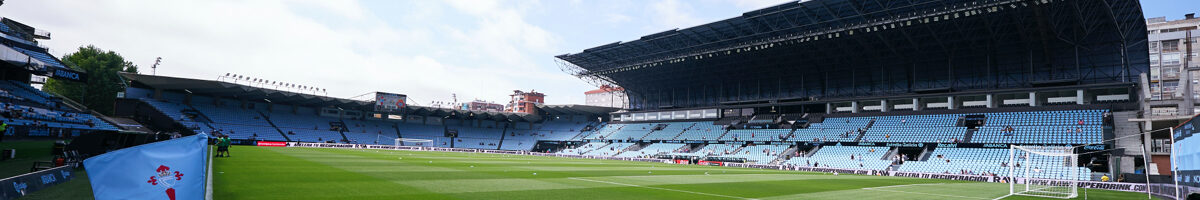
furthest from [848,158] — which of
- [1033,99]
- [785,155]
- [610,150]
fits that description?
[610,150]

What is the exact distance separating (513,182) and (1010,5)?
34296 mm

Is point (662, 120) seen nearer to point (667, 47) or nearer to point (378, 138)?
point (667, 47)

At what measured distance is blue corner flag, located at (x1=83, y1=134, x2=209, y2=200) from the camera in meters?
4.49

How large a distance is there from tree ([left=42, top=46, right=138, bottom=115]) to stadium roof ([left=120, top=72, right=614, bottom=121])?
794 cm

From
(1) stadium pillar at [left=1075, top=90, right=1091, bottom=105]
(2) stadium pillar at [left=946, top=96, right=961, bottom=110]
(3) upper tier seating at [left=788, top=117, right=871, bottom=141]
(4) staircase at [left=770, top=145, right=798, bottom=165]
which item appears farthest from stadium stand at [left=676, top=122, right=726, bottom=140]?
(1) stadium pillar at [left=1075, top=90, right=1091, bottom=105]

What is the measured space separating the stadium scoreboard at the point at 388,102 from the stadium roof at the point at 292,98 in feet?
5.65

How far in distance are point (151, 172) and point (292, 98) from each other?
224ft

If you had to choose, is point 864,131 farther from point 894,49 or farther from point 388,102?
point 388,102

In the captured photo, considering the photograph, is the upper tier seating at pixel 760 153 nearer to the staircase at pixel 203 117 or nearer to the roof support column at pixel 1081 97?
the roof support column at pixel 1081 97

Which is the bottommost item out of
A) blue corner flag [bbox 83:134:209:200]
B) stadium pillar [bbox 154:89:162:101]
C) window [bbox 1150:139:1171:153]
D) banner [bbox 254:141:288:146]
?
banner [bbox 254:141:288:146]

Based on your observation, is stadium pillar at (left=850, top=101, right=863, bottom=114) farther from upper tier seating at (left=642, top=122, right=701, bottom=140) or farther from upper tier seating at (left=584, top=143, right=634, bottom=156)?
upper tier seating at (left=584, top=143, right=634, bottom=156)

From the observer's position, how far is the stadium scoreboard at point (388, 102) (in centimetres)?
7012

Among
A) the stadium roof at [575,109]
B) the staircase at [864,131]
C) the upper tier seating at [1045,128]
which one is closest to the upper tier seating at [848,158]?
the staircase at [864,131]

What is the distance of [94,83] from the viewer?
65500 mm
